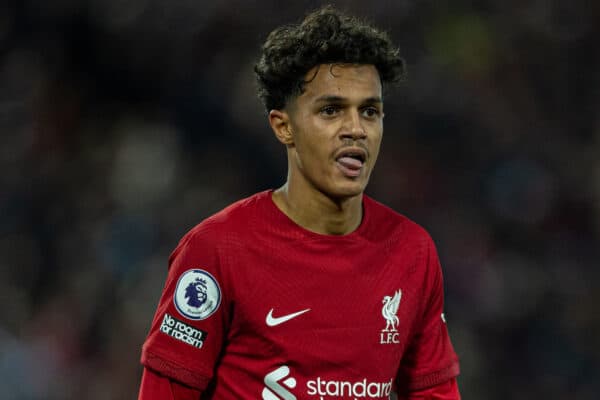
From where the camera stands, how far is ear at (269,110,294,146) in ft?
9.36

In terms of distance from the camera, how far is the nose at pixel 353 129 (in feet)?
8.82

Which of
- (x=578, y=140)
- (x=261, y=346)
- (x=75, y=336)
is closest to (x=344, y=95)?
(x=261, y=346)

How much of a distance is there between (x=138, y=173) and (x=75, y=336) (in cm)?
113

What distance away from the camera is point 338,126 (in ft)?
8.88

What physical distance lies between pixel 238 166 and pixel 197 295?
3321 mm

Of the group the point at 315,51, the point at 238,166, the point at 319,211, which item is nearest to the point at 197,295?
the point at 319,211

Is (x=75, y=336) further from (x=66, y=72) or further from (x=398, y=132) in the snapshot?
(x=398, y=132)

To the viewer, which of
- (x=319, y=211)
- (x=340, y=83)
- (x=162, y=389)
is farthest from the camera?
(x=319, y=211)

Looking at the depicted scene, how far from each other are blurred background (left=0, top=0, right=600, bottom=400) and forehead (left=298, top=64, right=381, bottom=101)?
3.16m

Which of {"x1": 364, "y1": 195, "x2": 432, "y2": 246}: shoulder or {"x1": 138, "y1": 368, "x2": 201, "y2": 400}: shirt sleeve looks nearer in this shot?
{"x1": 138, "y1": 368, "x2": 201, "y2": 400}: shirt sleeve

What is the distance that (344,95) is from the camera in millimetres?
2709

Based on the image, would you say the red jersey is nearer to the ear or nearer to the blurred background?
the ear

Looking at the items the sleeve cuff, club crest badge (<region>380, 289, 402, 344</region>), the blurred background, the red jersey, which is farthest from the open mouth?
the blurred background

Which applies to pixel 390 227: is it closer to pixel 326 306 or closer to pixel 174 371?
pixel 326 306
